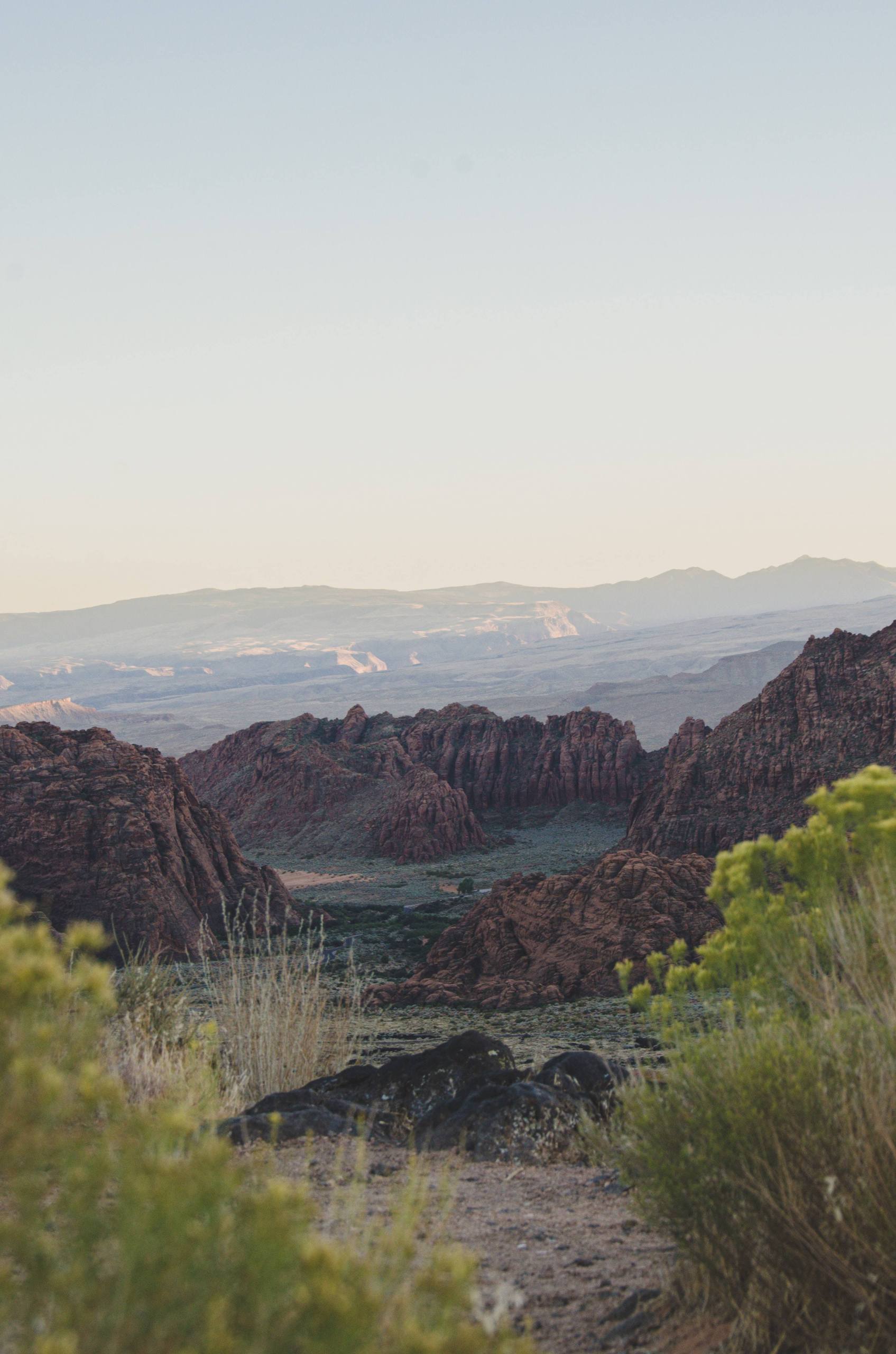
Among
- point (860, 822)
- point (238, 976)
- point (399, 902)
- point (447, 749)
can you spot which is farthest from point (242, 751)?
point (860, 822)

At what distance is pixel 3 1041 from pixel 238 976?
8816 millimetres

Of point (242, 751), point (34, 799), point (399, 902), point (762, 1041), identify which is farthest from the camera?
point (242, 751)

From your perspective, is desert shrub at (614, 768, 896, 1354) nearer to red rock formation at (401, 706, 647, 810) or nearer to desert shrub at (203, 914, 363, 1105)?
desert shrub at (203, 914, 363, 1105)

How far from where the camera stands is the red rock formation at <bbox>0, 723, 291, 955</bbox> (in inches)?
1129

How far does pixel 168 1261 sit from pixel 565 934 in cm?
2229

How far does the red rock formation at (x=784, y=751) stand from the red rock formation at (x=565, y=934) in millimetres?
9791

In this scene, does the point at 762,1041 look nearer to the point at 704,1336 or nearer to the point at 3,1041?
the point at 704,1336

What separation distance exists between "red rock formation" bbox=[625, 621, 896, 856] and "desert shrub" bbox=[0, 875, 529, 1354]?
107 feet

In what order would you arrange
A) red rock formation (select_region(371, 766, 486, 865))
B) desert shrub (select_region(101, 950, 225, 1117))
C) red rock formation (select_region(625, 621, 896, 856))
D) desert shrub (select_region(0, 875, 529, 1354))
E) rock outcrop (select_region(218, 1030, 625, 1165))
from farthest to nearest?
red rock formation (select_region(371, 766, 486, 865)), red rock formation (select_region(625, 621, 896, 856)), desert shrub (select_region(101, 950, 225, 1117)), rock outcrop (select_region(218, 1030, 625, 1165)), desert shrub (select_region(0, 875, 529, 1354))

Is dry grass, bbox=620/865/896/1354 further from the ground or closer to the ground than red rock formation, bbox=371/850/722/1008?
A: further from the ground

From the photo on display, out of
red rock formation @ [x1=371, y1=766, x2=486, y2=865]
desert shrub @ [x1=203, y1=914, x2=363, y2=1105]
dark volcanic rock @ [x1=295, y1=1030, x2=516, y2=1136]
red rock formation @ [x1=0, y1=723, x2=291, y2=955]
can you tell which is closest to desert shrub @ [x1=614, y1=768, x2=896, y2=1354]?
dark volcanic rock @ [x1=295, y1=1030, x2=516, y2=1136]

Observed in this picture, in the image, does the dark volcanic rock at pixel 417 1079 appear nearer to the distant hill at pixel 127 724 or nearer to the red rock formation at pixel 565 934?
the red rock formation at pixel 565 934

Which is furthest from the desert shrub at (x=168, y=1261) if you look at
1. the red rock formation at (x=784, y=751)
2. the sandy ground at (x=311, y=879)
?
the sandy ground at (x=311, y=879)

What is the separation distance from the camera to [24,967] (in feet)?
9.00
